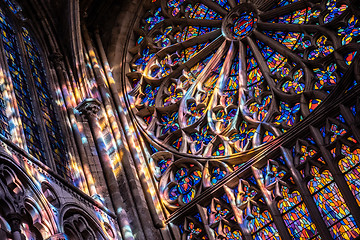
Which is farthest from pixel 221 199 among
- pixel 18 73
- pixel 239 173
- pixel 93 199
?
pixel 18 73

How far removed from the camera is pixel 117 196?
482 inches

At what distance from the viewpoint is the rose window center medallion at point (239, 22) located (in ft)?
46.1

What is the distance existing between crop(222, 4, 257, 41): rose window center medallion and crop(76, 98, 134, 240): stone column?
117 inches

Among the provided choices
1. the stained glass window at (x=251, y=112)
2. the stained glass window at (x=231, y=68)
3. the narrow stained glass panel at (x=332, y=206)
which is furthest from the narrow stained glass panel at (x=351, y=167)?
the stained glass window at (x=231, y=68)

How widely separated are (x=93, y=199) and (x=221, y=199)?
7.22 feet

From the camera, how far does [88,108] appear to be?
1339cm

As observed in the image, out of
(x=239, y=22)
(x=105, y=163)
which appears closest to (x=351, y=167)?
(x=105, y=163)

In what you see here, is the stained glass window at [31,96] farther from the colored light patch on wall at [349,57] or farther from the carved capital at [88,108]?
the colored light patch on wall at [349,57]

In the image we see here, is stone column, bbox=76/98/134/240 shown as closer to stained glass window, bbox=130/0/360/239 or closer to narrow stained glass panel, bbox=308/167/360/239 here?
stained glass window, bbox=130/0/360/239

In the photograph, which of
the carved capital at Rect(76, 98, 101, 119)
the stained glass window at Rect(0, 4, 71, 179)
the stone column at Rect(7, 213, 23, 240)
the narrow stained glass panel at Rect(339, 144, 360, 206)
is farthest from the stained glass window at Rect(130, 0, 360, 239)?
the stone column at Rect(7, 213, 23, 240)

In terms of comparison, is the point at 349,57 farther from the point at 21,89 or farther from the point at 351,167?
the point at 21,89

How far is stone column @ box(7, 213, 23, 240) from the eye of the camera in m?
8.99

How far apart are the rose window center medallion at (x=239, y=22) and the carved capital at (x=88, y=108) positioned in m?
2.98

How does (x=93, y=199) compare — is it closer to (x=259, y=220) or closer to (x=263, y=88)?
(x=259, y=220)
